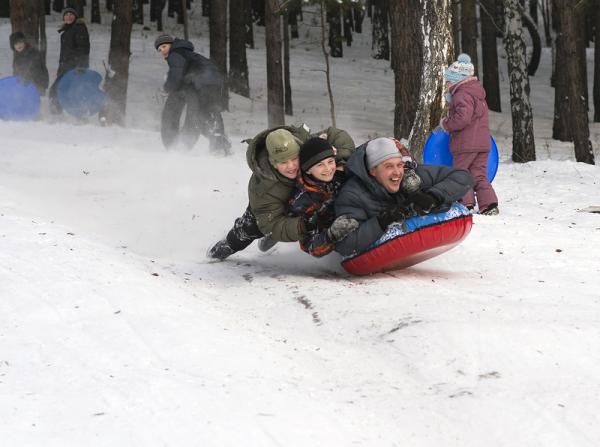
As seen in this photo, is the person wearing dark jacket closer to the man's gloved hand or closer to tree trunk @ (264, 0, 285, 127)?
the man's gloved hand

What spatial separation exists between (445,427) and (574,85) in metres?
10.9

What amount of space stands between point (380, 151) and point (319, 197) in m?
0.63

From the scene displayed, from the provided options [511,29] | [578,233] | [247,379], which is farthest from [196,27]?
[247,379]

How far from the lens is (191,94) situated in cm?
1095

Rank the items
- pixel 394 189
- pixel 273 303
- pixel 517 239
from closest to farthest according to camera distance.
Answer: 1. pixel 273 303
2. pixel 394 189
3. pixel 517 239

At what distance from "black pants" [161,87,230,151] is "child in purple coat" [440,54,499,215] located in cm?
397

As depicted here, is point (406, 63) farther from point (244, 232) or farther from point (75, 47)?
point (244, 232)

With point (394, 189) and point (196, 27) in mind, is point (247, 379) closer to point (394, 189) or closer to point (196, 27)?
point (394, 189)

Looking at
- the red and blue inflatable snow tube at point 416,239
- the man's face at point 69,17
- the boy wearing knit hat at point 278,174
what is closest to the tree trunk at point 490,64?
the man's face at point 69,17

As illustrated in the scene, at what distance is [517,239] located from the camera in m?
6.38

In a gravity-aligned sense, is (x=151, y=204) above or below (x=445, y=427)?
above

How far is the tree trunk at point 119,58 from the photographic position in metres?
15.2

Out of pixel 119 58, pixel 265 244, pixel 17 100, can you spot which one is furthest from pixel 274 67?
pixel 265 244

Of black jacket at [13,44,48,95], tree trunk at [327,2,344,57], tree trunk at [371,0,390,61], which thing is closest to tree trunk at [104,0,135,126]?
black jacket at [13,44,48,95]
